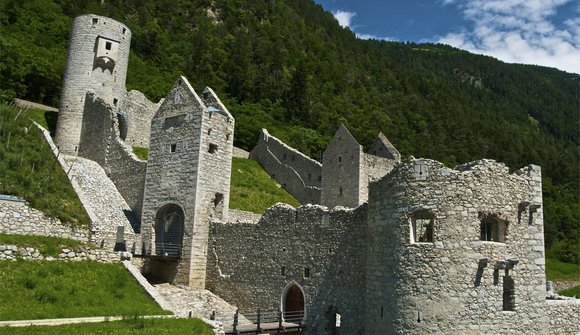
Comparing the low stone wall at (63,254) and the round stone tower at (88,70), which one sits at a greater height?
the round stone tower at (88,70)

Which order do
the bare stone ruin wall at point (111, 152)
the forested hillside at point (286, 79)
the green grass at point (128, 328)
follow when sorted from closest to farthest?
the green grass at point (128, 328), the bare stone ruin wall at point (111, 152), the forested hillside at point (286, 79)

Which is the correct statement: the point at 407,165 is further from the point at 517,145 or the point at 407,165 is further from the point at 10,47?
the point at 517,145

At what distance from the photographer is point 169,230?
25703 millimetres

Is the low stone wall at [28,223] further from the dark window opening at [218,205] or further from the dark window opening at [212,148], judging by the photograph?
the dark window opening at [212,148]

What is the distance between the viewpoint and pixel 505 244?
1667 cm

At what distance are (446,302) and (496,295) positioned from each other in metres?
1.66

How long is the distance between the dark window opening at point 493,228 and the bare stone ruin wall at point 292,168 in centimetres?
2430

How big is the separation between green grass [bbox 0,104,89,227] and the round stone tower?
8.14m

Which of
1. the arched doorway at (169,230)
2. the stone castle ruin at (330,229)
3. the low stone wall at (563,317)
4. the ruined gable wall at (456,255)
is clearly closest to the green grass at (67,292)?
the stone castle ruin at (330,229)

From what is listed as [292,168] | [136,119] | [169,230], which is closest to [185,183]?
[169,230]

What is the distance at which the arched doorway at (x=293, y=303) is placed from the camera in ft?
73.4

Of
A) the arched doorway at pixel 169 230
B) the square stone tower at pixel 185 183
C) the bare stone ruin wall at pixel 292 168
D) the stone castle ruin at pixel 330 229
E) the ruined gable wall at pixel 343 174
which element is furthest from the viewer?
the bare stone ruin wall at pixel 292 168

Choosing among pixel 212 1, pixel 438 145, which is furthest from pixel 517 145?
pixel 212 1

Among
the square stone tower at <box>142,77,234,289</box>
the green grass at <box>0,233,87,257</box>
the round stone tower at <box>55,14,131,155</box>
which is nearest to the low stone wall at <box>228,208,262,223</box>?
the square stone tower at <box>142,77,234,289</box>
